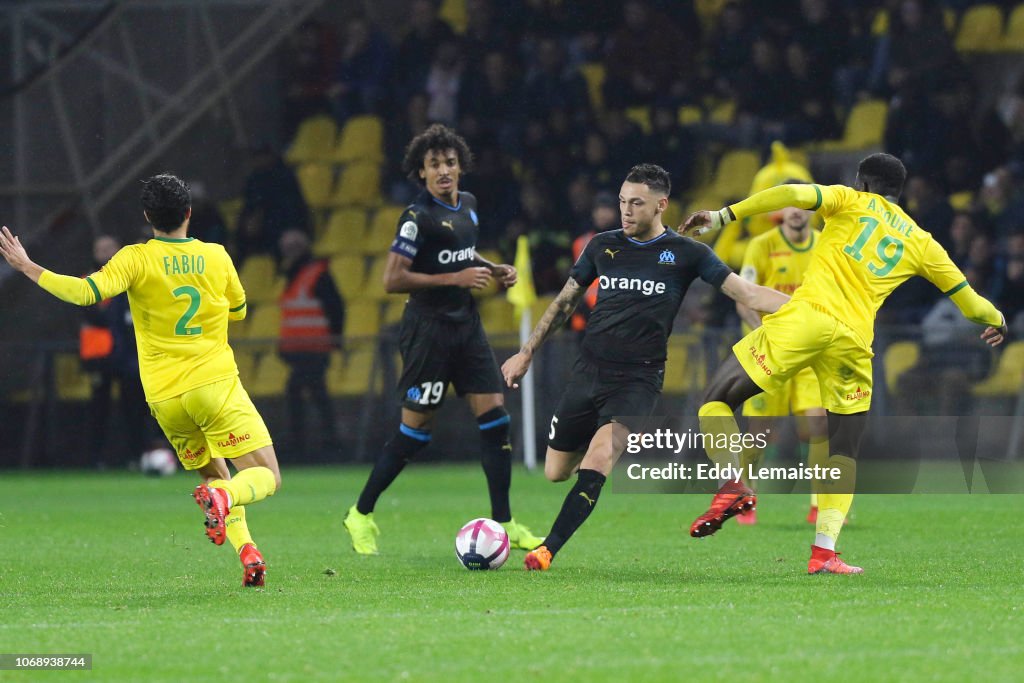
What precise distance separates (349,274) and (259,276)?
109 cm

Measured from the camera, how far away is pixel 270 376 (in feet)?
55.0

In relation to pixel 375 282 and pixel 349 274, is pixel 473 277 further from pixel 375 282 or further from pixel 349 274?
pixel 349 274

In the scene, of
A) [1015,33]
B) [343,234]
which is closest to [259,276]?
[343,234]

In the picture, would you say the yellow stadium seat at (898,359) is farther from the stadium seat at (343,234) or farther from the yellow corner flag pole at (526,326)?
the stadium seat at (343,234)

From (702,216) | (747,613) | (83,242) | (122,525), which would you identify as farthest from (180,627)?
(83,242)

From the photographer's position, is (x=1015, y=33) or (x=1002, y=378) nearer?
(x=1002, y=378)

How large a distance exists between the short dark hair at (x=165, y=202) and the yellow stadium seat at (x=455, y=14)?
43.0 ft

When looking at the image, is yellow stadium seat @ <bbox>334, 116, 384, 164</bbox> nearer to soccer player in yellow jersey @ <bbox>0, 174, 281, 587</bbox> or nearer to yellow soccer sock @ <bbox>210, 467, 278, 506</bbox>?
soccer player in yellow jersey @ <bbox>0, 174, 281, 587</bbox>

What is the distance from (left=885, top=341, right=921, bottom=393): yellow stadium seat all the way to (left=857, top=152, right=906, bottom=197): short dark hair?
7429 millimetres

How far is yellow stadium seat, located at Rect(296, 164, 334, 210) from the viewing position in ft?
67.4

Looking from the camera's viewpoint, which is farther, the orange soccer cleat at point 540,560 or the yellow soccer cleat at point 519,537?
the yellow soccer cleat at point 519,537

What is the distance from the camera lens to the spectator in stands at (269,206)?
63.7 ft

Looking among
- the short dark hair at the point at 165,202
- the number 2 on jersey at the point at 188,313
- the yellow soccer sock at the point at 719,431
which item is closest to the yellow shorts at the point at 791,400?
the yellow soccer sock at the point at 719,431

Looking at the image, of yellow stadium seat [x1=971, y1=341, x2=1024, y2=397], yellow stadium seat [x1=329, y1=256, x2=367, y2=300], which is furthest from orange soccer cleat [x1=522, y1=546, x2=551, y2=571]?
yellow stadium seat [x1=329, y1=256, x2=367, y2=300]
